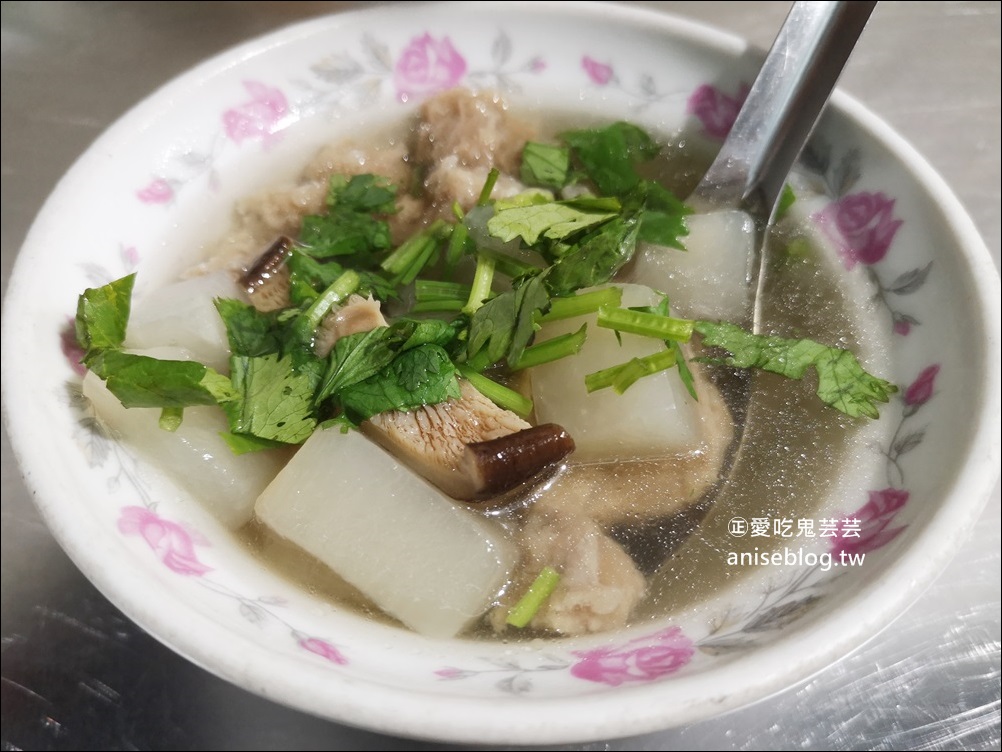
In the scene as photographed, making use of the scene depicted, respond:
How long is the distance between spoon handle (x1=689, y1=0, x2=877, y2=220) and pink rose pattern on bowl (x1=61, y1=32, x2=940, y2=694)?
0.09 meters

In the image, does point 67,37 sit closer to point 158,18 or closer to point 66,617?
point 158,18

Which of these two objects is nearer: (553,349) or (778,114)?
(553,349)

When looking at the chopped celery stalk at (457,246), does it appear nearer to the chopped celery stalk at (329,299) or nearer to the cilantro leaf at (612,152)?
the chopped celery stalk at (329,299)

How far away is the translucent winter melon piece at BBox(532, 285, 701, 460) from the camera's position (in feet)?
4.60

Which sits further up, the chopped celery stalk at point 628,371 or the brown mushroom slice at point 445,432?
the chopped celery stalk at point 628,371

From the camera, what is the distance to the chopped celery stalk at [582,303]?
4.64 feet

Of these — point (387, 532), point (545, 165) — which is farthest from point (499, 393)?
point (545, 165)

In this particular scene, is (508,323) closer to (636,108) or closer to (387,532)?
(387,532)

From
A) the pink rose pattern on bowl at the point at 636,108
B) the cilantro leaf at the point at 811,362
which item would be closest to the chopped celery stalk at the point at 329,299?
the pink rose pattern on bowl at the point at 636,108

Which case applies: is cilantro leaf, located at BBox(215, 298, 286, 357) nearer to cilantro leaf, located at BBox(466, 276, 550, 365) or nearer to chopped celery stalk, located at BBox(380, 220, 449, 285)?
chopped celery stalk, located at BBox(380, 220, 449, 285)

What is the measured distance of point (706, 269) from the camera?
173 cm

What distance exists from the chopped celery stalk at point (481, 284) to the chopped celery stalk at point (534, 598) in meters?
0.58

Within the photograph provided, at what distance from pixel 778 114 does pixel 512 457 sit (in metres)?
1.26

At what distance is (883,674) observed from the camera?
1689mm
